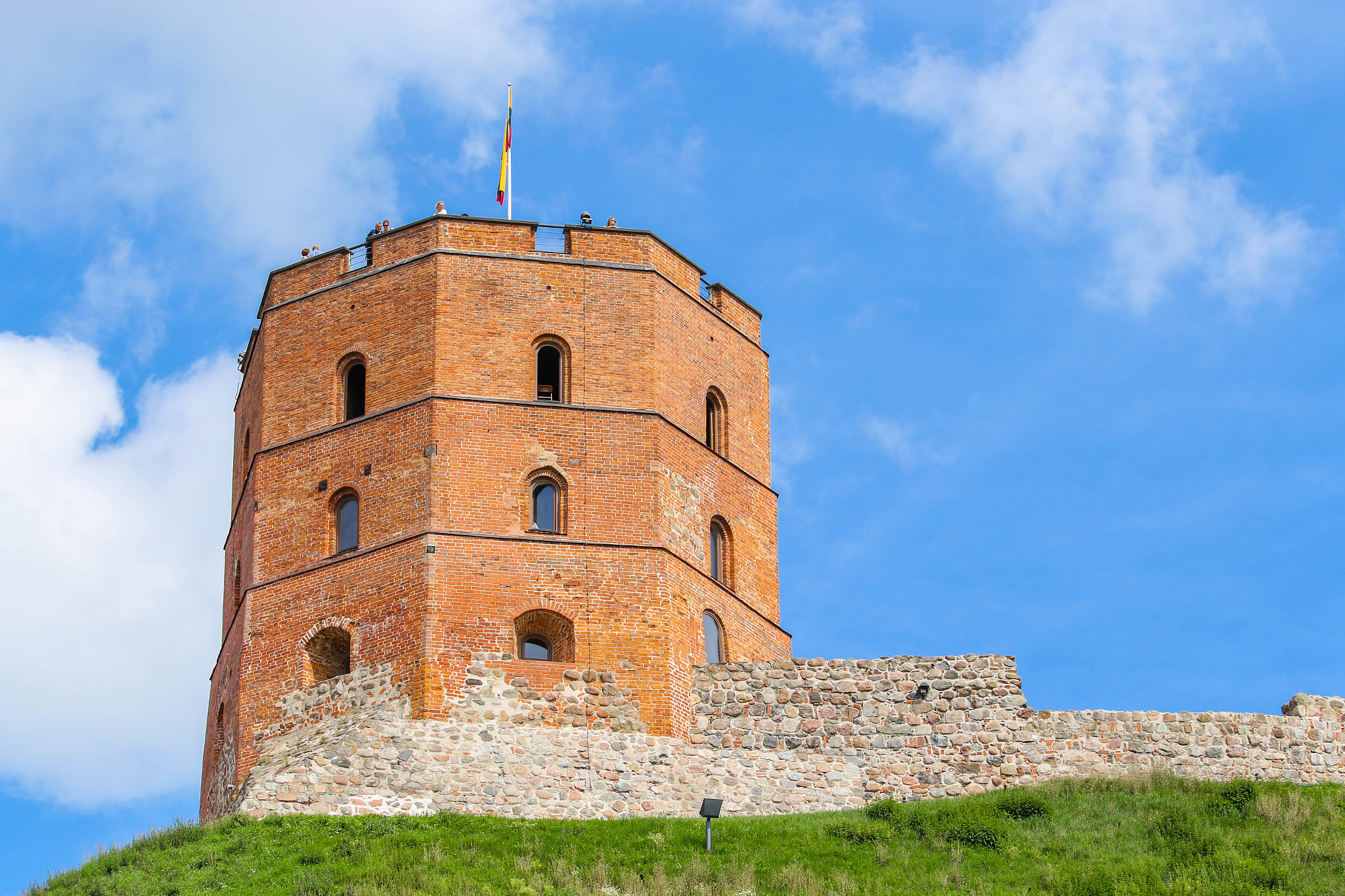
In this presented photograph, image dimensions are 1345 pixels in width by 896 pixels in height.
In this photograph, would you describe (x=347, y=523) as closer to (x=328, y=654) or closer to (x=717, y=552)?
(x=328, y=654)

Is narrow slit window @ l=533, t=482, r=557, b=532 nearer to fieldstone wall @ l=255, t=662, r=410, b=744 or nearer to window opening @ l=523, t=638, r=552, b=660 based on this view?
window opening @ l=523, t=638, r=552, b=660

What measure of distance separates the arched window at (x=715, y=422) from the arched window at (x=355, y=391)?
583 cm

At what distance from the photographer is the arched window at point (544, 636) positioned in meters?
36.9

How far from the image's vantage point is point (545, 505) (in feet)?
125

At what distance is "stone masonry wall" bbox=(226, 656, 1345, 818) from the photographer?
35.0 m

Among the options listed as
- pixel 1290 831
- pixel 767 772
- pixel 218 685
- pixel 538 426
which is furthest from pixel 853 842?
pixel 218 685

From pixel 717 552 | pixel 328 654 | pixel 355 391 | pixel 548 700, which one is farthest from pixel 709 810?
pixel 355 391

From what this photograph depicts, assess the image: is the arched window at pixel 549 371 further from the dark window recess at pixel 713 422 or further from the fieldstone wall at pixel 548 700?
the fieldstone wall at pixel 548 700

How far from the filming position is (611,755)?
118 ft

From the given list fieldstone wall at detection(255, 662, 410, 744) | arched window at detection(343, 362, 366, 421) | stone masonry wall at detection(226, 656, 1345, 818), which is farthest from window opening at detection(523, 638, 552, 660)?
arched window at detection(343, 362, 366, 421)

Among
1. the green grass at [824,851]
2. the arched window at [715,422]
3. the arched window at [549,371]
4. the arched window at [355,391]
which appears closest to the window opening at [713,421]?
the arched window at [715,422]

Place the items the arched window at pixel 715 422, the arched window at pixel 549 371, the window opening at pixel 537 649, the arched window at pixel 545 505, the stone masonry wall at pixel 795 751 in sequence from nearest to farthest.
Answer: the stone masonry wall at pixel 795 751
the window opening at pixel 537 649
the arched window at pixel 545 505
the arched window at pixel 549 371
the arched window at pixel 715 422

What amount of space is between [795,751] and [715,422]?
6.80 meters

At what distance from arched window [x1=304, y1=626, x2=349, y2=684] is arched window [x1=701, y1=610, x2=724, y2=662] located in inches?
229
